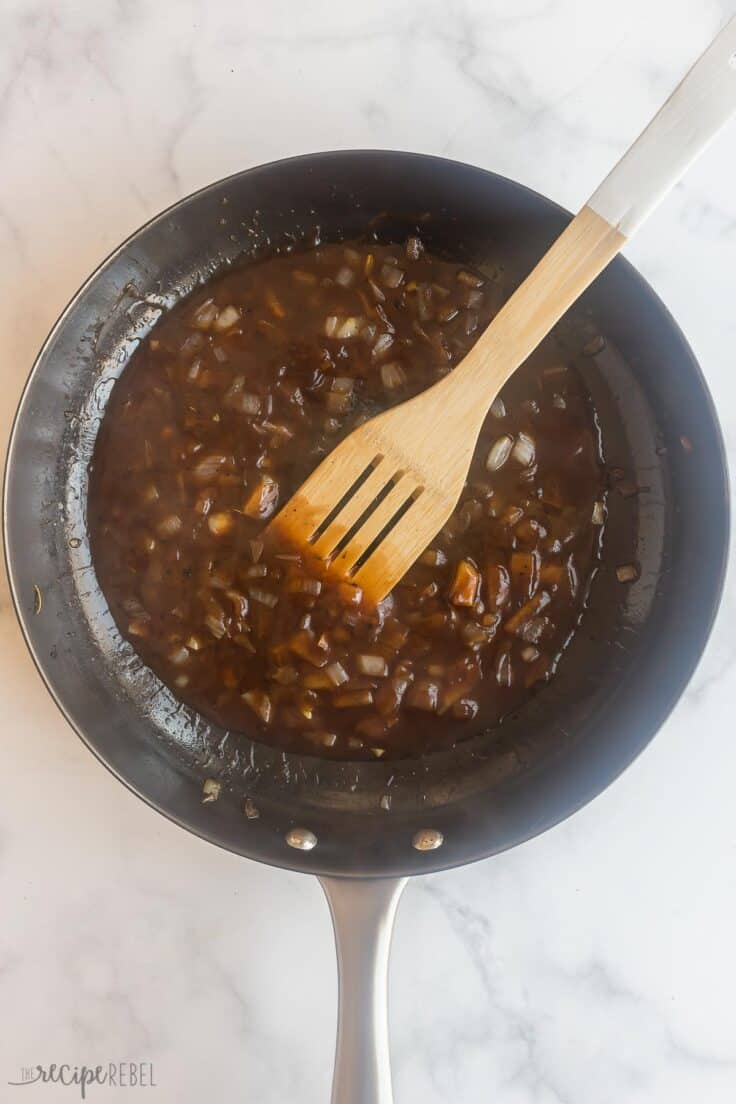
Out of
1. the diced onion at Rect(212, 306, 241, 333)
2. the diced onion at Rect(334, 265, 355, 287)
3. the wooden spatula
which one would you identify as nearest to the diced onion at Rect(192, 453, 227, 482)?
the wooden spatula

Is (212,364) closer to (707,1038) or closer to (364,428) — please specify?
(364,428)

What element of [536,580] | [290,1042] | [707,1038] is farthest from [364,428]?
[707,1038]

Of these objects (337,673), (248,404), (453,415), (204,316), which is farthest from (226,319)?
(337,673)

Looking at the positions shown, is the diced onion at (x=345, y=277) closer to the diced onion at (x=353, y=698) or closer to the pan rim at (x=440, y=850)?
the pan rim at (x=440, y=850)

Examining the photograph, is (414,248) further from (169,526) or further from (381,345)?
(169,526)

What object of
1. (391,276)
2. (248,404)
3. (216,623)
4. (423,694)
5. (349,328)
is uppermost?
(391,276)

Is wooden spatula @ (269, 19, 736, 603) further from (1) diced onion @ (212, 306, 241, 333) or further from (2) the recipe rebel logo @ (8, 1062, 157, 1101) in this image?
(2) the recipe rebel logo @ (8, 1062, 157, 1101)
